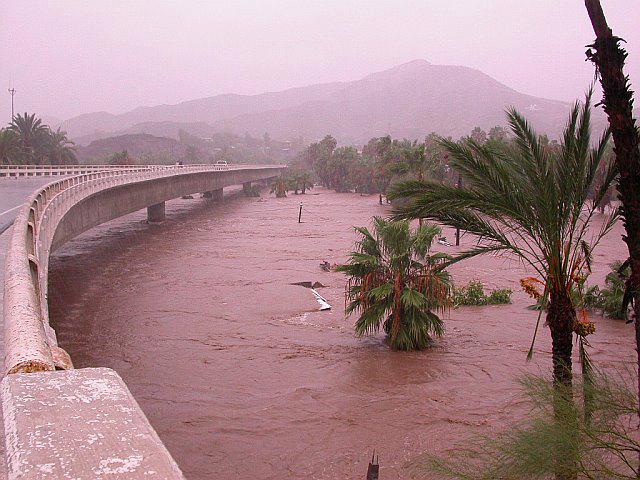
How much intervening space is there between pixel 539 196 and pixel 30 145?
67.5 metres

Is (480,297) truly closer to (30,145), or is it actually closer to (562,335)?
(562,335)

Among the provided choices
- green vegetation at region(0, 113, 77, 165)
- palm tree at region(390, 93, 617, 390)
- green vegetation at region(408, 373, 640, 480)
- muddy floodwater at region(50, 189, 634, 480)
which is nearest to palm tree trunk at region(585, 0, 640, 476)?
green vegetation at region(408, 373, 640, 480)

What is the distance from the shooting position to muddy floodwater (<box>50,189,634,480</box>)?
1084 cm

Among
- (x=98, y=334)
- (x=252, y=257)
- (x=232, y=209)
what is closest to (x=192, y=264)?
(x=252, y=257)

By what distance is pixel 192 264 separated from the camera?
29.6 metres

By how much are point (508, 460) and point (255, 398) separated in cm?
666

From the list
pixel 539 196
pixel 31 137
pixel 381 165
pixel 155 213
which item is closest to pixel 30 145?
pixel 31 137

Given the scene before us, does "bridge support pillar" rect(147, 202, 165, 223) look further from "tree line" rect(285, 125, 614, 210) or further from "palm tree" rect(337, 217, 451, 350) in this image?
"palm tree" rect(337, 217, 451, 350)

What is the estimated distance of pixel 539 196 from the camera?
9.59 metres

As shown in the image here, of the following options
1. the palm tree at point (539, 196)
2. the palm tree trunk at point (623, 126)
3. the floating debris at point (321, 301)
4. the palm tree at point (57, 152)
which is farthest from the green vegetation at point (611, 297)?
the palm tree at point (57, 152)

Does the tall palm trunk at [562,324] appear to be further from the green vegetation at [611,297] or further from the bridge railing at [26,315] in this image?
the green vegetation at [611,297]

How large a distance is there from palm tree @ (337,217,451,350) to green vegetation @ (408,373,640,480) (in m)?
8.09

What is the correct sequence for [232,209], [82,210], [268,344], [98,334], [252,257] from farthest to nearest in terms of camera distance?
[232,209], [252,257], [82,210], [98,334], [268,344]

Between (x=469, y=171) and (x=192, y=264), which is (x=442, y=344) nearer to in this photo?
(x=469, y=171)
